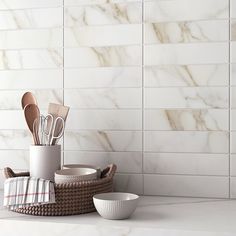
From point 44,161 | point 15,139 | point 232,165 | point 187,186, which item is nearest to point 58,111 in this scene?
point 44,161

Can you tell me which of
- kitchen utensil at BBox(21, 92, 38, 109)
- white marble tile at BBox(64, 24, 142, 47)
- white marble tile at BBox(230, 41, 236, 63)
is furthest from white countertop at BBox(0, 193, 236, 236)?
white marble tile at BBox(64, 24, 142, 47)

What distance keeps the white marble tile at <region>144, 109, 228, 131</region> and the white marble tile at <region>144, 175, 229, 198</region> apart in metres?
0.18

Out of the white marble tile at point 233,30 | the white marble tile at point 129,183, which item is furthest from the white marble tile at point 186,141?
the white marble tile at point 233,30

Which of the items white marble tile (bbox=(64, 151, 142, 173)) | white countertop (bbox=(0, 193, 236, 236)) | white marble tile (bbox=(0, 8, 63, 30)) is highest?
white marble tile (bbox=(0, 8, 63, 30))

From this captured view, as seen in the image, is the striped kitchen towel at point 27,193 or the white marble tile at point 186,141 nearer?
the striped kitchen towel at point 27,193

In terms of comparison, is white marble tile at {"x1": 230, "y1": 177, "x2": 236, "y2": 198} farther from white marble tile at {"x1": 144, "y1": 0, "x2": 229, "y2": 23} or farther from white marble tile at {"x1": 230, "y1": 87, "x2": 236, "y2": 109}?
white marble tile at {"x1": 144, "y1": 0, "x2": 229, "y2": 23}

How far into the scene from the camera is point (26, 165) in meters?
1.58

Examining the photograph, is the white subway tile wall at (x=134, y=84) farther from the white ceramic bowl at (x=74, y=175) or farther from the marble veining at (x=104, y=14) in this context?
the white ceramic bowl at (x=74, y=175)

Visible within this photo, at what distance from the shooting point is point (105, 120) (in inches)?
59.2

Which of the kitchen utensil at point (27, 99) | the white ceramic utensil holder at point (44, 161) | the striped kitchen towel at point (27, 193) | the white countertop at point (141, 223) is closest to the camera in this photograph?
the white countertop at point (141, 223)

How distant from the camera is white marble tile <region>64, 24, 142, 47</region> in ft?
4.85

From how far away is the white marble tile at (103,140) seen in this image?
4.86ft

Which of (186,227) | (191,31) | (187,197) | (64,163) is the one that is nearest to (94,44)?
(191,31)

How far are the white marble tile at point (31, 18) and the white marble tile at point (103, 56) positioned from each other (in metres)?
0.12
